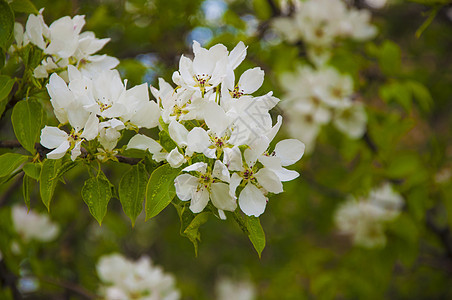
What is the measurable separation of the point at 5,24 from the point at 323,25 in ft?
6.37

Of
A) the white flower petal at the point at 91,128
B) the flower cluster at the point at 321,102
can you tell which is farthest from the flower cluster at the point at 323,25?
the white flower petal at the point at 91,128

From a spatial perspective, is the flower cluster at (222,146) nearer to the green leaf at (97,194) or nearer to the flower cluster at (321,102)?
the green leaf at (97,194)

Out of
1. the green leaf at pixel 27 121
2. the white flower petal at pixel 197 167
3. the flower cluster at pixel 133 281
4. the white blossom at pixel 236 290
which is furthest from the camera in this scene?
the white blossom at pixel 236 290

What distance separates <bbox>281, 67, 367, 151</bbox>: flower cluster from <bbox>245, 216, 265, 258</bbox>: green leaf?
1.72 metres

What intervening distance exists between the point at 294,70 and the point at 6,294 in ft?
6.40

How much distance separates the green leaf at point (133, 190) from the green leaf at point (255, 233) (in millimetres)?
242

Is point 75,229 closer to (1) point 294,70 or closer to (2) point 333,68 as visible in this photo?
(1) point 294,70

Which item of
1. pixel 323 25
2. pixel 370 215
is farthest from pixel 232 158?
pixel 370 215

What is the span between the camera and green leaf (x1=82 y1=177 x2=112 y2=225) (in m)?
0.93

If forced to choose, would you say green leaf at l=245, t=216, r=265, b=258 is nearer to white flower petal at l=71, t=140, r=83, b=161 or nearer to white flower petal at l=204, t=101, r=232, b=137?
white flower petal at l=204, t=101, r=232, b=137

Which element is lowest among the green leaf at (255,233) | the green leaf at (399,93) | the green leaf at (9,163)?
the green leaf at (399,93)

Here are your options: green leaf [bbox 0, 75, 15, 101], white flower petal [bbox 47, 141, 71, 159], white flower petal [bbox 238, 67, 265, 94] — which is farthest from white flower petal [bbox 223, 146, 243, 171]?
green leaf [bbox 0, 75, 15, 101]

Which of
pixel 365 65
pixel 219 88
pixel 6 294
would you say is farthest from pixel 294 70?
pixel 6 294

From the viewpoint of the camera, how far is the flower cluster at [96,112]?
911 mm
